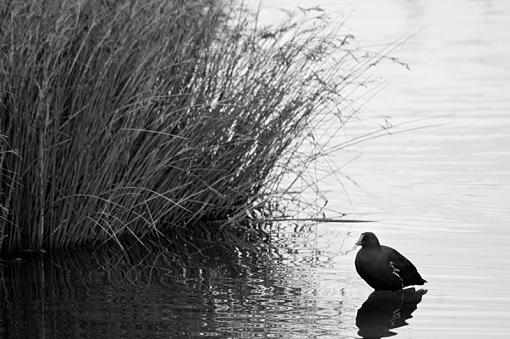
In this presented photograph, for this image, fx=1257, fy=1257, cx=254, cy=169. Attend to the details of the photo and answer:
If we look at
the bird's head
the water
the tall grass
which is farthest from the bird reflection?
the tall grass

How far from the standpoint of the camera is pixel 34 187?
687 centimetres

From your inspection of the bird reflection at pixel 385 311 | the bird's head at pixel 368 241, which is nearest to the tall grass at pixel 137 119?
the bird's head at pixel 368 241

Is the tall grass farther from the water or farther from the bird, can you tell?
the bird

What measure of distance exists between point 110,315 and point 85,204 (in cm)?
117

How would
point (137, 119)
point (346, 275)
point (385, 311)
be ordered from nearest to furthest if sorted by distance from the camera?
1. point (385, 311)
2. point (346, 275)
3. point (137, 119)

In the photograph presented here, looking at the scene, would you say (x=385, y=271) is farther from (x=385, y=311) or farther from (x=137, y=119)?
(x=137, y=119)

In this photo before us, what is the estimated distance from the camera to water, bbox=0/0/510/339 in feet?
19.4

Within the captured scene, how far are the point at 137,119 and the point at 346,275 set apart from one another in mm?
1460

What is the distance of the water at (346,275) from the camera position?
19.4 feet

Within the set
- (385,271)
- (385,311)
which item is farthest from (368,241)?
(385,311)

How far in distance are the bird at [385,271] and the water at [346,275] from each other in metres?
0.10

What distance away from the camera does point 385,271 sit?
649 centimetres

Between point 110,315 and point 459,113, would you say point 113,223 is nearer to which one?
point 110,315

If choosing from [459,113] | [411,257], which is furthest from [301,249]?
[459,113]
